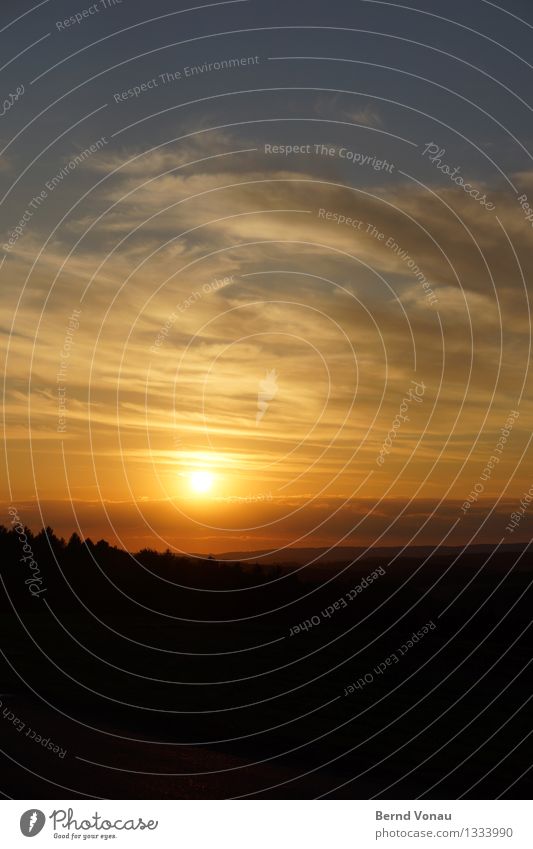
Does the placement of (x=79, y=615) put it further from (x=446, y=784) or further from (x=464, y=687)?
(x=446, y=784)

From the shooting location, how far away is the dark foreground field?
47.9 feet

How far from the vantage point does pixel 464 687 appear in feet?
73.9

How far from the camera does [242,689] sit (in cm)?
2080
